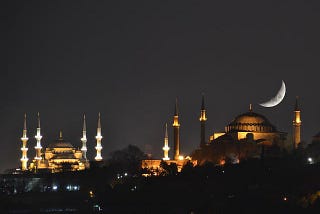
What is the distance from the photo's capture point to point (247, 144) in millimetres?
128750

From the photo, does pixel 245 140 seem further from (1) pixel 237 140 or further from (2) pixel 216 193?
(2) pixel 216 193

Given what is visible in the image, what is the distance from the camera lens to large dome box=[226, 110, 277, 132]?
139 m

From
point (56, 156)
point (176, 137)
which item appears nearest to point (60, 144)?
point (56, 156)

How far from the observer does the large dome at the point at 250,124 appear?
139m

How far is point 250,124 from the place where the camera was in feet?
457

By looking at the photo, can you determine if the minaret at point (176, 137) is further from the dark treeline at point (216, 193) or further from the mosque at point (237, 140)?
the dark treeline at point (216, 193)

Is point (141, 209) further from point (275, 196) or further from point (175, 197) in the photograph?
point (275, 196)

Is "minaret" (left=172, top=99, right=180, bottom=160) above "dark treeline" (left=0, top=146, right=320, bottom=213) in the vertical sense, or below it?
above

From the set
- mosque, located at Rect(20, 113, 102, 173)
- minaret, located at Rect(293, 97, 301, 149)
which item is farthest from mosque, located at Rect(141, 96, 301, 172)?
mosque, located at Rect(20, 113, 102, 173)

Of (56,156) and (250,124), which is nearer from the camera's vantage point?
(250,124)

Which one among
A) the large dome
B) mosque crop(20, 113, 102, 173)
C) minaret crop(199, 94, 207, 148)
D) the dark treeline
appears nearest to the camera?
the dark treeline

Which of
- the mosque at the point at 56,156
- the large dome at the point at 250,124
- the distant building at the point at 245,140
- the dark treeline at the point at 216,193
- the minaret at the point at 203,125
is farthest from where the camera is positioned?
the mosque at the point at 56,156

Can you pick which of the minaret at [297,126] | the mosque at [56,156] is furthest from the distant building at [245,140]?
the mosque at [56,156]

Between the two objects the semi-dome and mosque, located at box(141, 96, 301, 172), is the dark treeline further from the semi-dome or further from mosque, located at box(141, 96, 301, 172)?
the semi-dome
